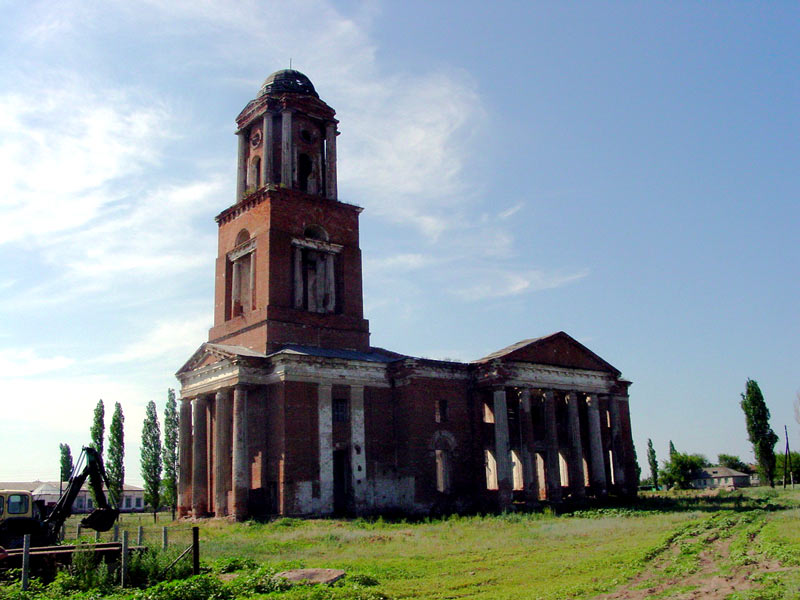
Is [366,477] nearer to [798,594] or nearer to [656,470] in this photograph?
[798,594]

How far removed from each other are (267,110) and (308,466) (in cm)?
1808

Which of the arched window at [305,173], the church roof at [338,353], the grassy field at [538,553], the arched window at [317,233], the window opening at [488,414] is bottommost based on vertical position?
the grassy field at [538,553]

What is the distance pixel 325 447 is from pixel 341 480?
2.42 m

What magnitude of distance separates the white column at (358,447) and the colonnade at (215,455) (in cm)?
468

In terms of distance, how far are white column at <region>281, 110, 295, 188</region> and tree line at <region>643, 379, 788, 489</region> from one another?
1789 inches

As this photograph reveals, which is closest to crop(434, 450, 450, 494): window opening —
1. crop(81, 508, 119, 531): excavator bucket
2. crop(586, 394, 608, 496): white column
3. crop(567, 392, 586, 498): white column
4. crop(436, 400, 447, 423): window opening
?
crop(436, 400, 447, 423): window opening

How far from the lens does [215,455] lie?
3122 centimetres

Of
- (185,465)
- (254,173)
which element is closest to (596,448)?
(185,465)

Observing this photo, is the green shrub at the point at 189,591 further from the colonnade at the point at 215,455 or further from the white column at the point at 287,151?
the white column at the point at 287,151

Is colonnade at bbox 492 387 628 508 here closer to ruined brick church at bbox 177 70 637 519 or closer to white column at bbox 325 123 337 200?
ruined brick church at bbox 177 70 637 519

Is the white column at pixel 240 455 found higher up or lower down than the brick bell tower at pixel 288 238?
lower down

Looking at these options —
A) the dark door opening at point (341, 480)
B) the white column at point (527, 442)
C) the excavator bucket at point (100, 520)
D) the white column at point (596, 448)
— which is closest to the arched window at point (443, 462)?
the white column at point (527, 442)

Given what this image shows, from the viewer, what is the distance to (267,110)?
1438 inches

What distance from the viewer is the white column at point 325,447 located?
3048 centimetres
